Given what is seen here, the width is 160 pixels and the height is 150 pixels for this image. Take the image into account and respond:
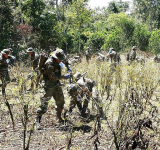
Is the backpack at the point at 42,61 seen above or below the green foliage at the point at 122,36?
below

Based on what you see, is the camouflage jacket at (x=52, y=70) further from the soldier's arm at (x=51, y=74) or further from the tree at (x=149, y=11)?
the tree at (x=149, y=11)

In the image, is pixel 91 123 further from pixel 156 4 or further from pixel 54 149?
pixel 156 4

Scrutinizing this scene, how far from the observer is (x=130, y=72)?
6617 mm

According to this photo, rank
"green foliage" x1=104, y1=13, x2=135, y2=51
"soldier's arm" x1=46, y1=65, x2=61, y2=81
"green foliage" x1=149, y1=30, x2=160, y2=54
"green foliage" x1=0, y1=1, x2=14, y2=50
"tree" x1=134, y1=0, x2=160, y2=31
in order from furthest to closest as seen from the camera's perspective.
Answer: "tree" x1=134, y1=0, x2=160, y2=31 < "green foliage" x1=104, y1=13, x2=135, y2=51 < "green foliage" x1=149, y1=30, x2=160, y2=54 < "green foliage" x1=0, y1=1, x2=14, y2=50 < "soldier's arm" x1=46, y1=65, x2=61, y2=81

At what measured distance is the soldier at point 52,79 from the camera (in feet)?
16.6

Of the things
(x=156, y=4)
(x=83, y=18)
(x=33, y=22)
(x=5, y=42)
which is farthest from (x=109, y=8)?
(x=5, y=42)

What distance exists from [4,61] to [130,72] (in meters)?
4.39

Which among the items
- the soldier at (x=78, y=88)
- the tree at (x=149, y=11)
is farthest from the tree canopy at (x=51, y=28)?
the tree at (x=149, y=11)

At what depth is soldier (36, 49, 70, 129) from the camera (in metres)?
5.07

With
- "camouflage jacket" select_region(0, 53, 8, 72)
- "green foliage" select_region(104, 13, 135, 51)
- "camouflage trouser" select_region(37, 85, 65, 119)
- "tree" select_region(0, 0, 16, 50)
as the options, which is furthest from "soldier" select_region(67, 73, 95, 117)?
"green foliage" select_region(104, 13, 135, 51)

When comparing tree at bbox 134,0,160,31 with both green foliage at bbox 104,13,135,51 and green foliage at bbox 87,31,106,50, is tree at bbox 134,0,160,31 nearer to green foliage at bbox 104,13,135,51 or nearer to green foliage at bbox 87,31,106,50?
green foliage at bbox 87,31,106,50

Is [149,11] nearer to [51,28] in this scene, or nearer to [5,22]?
[51,28]

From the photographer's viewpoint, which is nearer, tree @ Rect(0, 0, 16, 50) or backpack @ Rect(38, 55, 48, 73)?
backpack @ Rect(38, 55, 48, 73)

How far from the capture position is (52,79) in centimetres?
516
